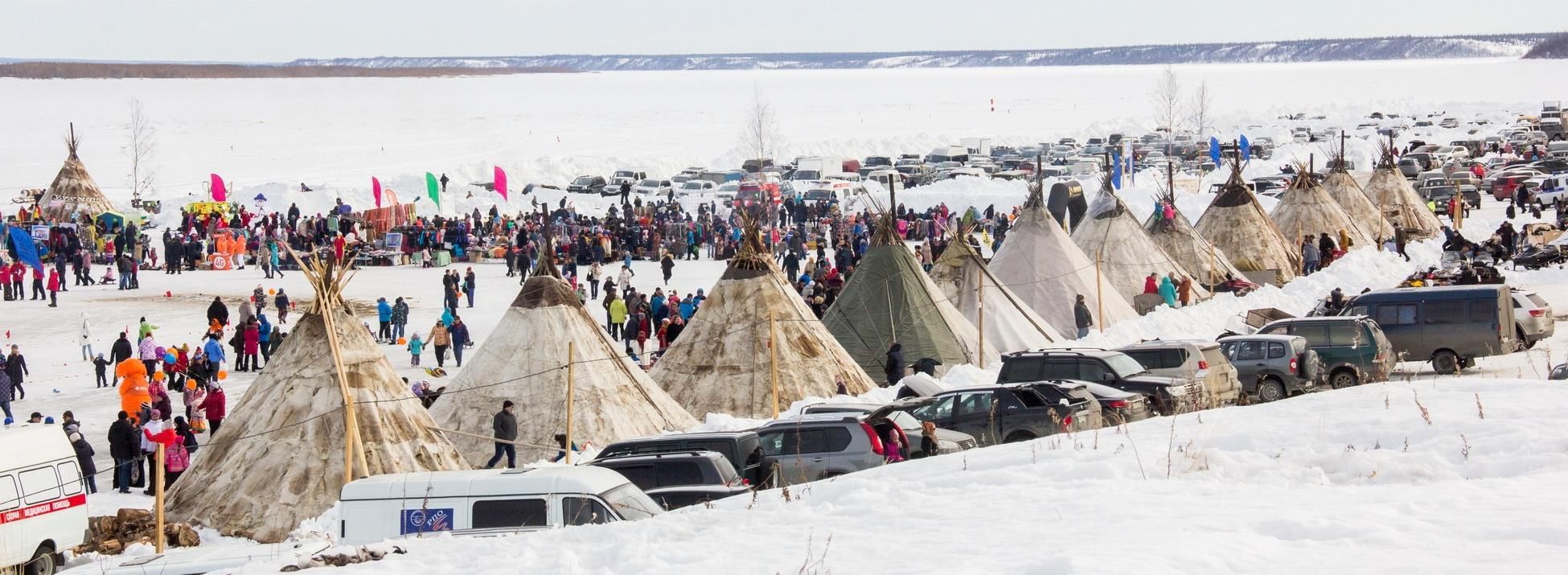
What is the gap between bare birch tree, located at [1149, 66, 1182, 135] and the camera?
9644 cm

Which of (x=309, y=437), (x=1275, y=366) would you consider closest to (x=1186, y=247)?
(x=1275, y=366)

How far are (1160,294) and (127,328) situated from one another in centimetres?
1775

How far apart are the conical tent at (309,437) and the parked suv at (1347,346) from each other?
34.4ft

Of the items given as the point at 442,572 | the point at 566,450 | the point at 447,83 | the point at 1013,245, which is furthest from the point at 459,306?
the point at 447,83

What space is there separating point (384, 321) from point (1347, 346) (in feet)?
49.4

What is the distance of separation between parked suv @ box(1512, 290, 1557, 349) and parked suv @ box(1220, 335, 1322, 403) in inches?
147

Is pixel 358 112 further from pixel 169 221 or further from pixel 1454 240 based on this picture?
pixel 1454 240

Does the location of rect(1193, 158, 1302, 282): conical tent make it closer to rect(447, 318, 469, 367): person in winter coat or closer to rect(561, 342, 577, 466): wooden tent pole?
rect(447, 318, 469, 367): person in winter coat

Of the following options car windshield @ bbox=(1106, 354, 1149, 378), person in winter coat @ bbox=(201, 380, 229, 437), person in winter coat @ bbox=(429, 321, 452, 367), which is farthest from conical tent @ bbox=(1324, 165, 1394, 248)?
person in winter coat @ bbox=(201, 380, 229, 437)

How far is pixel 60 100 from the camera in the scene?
10088 cm

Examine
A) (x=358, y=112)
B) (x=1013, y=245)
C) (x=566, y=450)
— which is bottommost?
Result: (x=566, y=450)

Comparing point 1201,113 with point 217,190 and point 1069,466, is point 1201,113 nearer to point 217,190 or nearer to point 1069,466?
point 217,190

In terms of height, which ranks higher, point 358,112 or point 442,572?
point 358,112

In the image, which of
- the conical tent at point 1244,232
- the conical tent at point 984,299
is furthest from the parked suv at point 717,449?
the conical tent at point 1244,232
